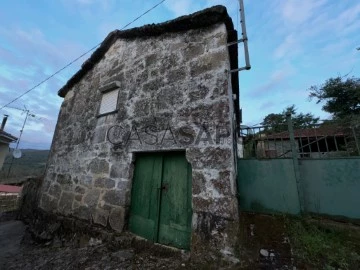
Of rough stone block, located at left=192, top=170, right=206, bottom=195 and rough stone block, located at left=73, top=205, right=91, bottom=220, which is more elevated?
rough stone block, located at left=192, top=170, right=206, bottom=195

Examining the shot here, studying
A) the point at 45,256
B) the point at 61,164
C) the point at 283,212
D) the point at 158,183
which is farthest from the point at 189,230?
the point at 61,164

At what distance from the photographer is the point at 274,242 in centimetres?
258

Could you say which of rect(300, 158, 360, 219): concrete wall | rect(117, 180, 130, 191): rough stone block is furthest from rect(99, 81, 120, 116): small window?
rect(300, 158, 360, 219): concrete wall

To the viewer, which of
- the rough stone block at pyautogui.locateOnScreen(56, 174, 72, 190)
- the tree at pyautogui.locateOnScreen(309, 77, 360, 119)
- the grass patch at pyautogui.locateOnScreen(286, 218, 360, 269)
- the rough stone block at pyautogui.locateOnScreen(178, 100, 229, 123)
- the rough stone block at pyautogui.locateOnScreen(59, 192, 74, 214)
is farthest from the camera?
the tree at pyautogui.locateOnScreen(309, 77, 360, 119)

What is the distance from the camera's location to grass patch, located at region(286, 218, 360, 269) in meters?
2.18

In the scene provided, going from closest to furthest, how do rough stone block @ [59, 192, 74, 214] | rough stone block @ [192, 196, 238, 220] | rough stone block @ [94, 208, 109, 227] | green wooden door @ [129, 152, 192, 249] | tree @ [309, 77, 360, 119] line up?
rough stone block @ [192, 196, 238, 220], green wooden door @ [129, 152, 192, 249], rough stone block @ [94, 208, 109, 227], rough stone block @ [59, 192, 74, 214], tree @ [309, 77, 360, 119]

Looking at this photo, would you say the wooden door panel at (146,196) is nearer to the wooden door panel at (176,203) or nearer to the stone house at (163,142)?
the stone house at (163,142)

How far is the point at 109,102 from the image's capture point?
474 cm

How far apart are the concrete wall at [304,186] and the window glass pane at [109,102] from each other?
304 cm

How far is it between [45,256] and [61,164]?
7.81 feet

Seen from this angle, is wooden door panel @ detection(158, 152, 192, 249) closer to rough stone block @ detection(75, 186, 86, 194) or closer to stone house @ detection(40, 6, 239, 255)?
stone house @ detection(40, 6, 239, 255)

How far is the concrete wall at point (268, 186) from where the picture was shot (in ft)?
10.4

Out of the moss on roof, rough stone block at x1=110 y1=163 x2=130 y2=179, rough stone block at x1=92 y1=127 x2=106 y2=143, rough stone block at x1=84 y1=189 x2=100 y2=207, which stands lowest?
rough stone block at x1=84 y1=189 x2=100 y2=207

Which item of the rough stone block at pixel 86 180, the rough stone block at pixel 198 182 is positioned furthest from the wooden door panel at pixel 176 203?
the rough stone block at pixel 86 180
